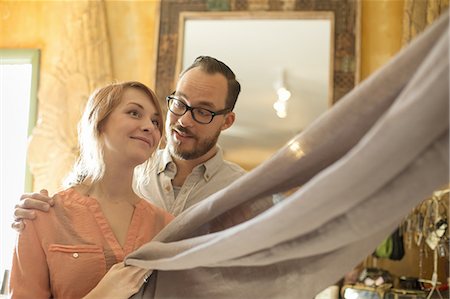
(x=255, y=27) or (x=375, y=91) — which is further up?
→ (x=255, y=27)

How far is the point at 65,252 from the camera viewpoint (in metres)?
1.24

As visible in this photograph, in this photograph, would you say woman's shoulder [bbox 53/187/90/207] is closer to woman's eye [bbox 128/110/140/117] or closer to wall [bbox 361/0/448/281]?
woman's eye [bbox 128/110/140/117]

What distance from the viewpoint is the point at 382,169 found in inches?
27.7

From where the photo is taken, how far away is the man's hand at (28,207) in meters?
1.25

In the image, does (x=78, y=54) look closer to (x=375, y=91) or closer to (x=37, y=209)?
(x=37, y=209)

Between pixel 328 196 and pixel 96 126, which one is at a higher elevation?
pixel 96 126

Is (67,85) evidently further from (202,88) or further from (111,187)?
(111,187)

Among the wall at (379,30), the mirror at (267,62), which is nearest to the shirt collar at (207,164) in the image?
the mirror at (267,62)

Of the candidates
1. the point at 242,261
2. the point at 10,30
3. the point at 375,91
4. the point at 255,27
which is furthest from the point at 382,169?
the point at 10,30

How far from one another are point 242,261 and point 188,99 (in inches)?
37.5

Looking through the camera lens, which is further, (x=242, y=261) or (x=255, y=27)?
(x=255, y=27)

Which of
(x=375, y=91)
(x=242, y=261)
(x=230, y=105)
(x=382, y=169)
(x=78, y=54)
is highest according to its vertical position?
(x=78, y=54)

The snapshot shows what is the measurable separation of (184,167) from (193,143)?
9 centimetres

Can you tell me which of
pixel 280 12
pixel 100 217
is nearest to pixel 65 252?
pixel 100 217
